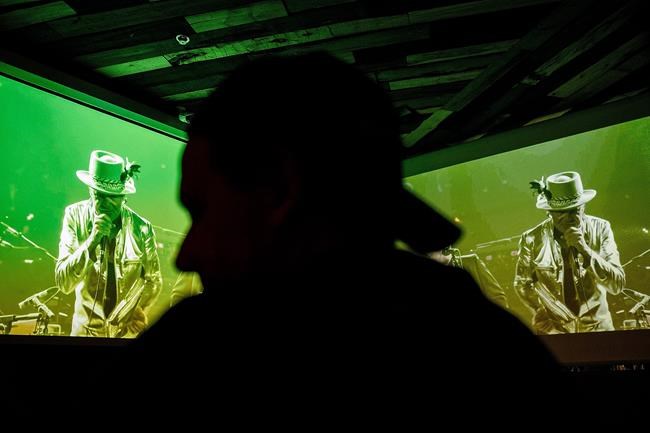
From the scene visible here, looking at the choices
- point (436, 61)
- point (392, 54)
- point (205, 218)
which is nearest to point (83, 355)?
point (205, 218)

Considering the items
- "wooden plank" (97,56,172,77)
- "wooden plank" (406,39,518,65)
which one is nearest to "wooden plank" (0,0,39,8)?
"wooden plank" (97,56,172,77)

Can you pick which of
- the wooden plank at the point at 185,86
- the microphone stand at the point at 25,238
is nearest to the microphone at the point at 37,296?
the microphone stand at the point at 25,238

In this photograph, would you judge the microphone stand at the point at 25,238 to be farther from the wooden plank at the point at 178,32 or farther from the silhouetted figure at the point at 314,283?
the silhouetted figure at the point at 314,283

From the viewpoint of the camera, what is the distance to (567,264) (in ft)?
7.04

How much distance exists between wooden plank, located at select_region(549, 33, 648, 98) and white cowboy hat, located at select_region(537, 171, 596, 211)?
527mm

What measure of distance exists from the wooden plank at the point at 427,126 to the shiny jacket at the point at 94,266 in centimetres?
157

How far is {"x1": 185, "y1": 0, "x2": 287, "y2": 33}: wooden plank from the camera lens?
1.81m

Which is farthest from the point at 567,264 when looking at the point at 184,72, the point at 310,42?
the point at 184,72

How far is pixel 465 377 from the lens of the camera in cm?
38

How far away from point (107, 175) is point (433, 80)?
175 centimetres

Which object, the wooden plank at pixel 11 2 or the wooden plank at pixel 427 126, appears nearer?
the wooden plank at pixel 11 2

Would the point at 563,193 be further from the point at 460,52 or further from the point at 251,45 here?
the point at 251,45

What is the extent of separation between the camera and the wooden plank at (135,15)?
1.78 metres

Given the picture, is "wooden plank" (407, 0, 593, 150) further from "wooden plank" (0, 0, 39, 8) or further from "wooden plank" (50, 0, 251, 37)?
"wooden plank" (0, 0, 39, 8)
